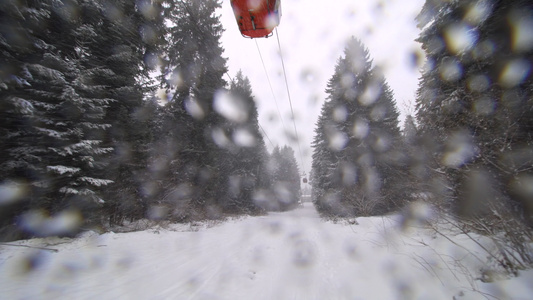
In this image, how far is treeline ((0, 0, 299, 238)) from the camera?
4.52 m

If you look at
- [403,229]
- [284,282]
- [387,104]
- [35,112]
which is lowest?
[284,282]

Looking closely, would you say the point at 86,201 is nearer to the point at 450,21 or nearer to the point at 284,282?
the point at 284,282

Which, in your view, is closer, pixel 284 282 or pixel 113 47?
pixel 284 282

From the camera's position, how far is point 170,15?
10.8m

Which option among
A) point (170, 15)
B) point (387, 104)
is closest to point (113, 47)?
point (170, 15)

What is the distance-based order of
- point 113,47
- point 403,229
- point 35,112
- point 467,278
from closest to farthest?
point 467,278 < point 35,112 < point 403,229 < point 113,47

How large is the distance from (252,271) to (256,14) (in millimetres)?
6118

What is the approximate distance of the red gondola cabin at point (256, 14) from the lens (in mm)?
4477

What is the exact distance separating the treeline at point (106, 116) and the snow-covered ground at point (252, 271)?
4.73 ft

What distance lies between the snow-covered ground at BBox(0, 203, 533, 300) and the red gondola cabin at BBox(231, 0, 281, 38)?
230 inches

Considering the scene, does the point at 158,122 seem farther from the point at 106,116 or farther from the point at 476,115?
the point at 476,115

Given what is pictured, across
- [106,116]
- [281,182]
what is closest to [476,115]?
[106,116]

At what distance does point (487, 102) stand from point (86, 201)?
32.5ft

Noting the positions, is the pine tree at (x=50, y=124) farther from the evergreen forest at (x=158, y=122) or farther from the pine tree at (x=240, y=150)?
the pine tree at (x=240, y=150)
